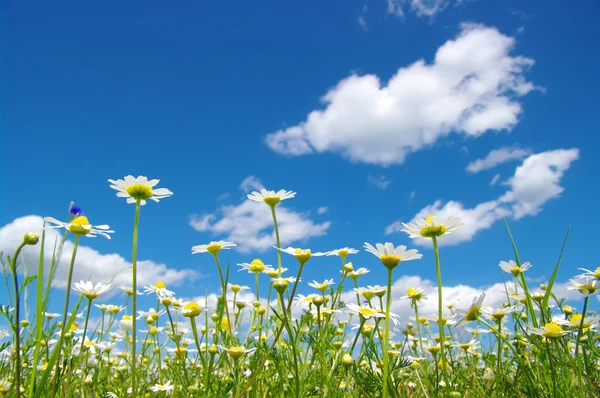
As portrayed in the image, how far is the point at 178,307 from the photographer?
3.82m

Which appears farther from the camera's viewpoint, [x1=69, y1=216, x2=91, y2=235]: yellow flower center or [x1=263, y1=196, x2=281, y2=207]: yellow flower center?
[x1=263, y1=196, x2=281, y2=207]: yellow flower center

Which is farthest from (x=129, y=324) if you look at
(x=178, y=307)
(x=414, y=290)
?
(x=414, y=290)

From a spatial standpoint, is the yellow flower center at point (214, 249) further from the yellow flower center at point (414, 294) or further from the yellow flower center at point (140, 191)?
the yellow flower center at point (414, 294)

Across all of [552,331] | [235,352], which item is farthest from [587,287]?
[235,352]

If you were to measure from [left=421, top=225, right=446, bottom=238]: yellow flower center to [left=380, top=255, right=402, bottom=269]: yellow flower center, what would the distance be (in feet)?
0.80

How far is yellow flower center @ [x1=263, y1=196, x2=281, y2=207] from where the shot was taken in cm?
402

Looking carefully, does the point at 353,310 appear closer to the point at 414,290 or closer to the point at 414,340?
the point at 414,290

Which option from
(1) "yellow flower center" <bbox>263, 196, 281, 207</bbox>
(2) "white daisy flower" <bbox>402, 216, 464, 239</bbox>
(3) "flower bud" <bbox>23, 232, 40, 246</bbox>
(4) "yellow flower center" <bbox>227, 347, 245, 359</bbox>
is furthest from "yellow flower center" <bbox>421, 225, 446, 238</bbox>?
(3) "flower bud" <bbox>23, 232, 40, 246</bbox>

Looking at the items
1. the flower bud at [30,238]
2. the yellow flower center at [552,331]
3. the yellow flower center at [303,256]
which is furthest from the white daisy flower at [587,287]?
the flower bud at [30,238]

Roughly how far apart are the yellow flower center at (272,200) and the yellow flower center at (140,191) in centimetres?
150

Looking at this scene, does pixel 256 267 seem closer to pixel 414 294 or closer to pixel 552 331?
pixel 414 294

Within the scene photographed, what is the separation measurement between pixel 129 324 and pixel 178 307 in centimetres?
92

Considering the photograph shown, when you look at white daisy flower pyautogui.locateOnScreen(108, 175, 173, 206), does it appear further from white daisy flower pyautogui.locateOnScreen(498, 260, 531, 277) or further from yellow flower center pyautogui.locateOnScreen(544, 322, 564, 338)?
white daisy flower pyautogui.locateOnScreen(498, 260, 531, 277)

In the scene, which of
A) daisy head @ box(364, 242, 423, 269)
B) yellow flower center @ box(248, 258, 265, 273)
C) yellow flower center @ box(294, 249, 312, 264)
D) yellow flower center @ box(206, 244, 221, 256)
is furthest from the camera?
yellow flower center @ box(248, 258, 265, 273)
